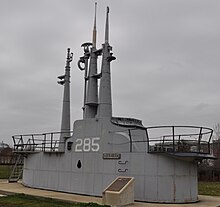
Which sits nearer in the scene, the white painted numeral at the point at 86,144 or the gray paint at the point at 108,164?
the gray paint at the point at 108,164

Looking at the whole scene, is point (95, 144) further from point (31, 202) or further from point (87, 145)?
point (31, 202)

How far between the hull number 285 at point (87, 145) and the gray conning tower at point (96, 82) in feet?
4.29

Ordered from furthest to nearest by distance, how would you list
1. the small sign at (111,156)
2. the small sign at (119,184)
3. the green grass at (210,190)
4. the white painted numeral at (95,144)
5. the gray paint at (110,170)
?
the green grass at (210,190), the white painted numeral at (95,144), the small sign at (111,156), the gray paint at (110,170), the small sign at (119,184)

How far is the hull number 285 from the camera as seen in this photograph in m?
16.5

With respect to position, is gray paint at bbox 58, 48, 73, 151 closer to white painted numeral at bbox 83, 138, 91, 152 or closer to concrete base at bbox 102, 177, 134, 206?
white painted numeral at bbox 83, 138, 91, 152

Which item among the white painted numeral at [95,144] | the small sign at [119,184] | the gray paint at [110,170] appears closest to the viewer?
the small sign at [119,184]

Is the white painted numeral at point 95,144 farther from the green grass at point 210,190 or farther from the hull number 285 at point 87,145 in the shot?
the green grass at point 210,190

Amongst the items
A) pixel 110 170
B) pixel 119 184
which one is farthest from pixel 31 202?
pixel 110 170

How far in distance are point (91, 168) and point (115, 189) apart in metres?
3.42

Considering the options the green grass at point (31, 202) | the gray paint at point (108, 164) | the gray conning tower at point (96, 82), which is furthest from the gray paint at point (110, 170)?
the green grass at point (31, 202)

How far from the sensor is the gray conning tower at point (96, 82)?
17.2 meters

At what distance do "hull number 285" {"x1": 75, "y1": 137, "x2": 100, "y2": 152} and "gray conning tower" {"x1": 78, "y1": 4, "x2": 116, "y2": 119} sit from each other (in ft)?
4.29

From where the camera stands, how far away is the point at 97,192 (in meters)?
15.9

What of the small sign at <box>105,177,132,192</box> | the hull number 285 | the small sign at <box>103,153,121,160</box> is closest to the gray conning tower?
the hull number 285
